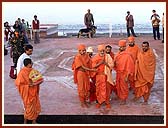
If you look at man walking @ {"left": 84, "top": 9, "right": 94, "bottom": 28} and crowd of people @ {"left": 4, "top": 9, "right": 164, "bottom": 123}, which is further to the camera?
man walking @ {"left": 84, "top": 9, "right": 94, "bottom": 28}

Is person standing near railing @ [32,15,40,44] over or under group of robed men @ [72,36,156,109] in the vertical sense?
over

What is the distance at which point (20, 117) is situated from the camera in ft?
26.6

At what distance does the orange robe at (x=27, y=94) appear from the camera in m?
7.54

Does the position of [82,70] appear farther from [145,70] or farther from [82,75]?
[145,70]

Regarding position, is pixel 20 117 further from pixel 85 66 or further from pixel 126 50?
pixel 126 50

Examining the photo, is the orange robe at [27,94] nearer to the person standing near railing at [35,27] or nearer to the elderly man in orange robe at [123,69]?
the elderly man in orange robe at [123,69]

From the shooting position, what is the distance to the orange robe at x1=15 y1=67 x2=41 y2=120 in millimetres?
7543

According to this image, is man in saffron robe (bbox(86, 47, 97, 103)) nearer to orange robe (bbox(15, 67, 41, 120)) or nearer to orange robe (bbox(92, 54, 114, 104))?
orange robe (bbox(92, 54, 114, 104))

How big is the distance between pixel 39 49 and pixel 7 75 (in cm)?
145

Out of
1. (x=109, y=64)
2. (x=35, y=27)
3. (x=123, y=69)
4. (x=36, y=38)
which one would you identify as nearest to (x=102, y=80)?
(x=109, y=64)

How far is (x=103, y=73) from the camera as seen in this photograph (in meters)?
8.23

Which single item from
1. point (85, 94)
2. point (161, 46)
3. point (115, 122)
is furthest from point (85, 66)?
point (161, 46)

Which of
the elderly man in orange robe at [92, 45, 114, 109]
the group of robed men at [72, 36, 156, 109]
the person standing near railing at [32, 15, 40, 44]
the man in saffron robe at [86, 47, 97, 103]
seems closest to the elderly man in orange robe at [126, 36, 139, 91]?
the group of robed men at [72, 36, 156, 109]

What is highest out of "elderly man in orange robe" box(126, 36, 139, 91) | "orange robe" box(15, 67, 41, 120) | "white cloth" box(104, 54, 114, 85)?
"elderly man in orange robe" box(126, 36, 139, 91)
